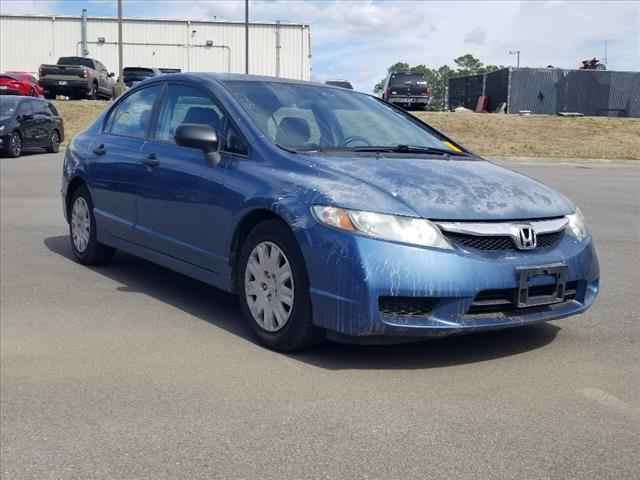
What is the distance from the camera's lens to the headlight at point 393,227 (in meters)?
4.52

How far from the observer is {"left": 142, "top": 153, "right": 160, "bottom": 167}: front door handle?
20.5ft

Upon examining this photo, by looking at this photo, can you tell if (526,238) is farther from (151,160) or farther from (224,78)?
(151,160)

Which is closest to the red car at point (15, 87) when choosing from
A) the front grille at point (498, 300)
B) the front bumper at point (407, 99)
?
the front bumper at point (407, 99)

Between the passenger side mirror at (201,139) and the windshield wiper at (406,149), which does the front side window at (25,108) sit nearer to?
the passenger side mirror at (201,139)

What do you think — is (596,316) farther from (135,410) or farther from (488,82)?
(488,82)

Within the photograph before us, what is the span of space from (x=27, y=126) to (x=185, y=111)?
52.0ft

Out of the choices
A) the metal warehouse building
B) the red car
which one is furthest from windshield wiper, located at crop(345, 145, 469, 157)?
the metal warehouse building

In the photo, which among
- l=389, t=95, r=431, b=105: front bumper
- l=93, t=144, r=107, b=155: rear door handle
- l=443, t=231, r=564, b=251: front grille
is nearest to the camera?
l=443, t=231, r=564, b=251: front grille

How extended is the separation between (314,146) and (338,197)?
937mm

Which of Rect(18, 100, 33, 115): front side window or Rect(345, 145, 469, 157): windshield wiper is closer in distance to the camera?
Rect(345, 145, 469, 157): windshield wiper

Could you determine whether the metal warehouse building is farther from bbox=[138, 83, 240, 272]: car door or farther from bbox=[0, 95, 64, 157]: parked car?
bbox=[138, 83, 240, 272]: car door

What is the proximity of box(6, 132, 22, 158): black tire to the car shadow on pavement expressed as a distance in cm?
1419

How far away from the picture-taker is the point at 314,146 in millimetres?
5555

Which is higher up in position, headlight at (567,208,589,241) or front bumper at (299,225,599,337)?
headlight at (567,208,589,241)
